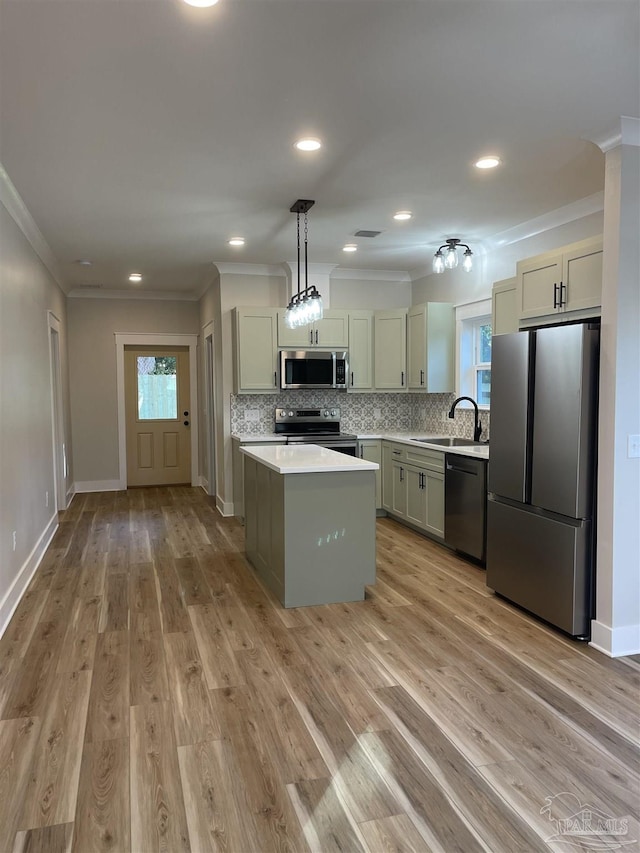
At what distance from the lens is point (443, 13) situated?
6.65ft

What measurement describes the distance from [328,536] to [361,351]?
303cm

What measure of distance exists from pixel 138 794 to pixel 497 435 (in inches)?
108

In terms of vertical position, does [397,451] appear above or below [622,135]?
below

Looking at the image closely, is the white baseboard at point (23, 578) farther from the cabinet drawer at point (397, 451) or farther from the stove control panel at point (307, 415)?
the cabinet drawer at point (397, 451)

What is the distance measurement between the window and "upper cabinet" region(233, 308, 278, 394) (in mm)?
1860

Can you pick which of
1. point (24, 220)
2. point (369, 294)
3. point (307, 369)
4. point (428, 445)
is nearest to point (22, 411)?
point (24, 220)

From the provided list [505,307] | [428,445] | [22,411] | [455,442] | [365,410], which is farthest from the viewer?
[365,410]

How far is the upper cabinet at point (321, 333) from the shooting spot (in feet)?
20.0

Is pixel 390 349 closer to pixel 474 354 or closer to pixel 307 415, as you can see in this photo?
pixel 474 354

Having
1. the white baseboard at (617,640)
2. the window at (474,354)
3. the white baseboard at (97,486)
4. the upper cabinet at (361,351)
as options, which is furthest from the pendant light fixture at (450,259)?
the white baseboard at (97,486)

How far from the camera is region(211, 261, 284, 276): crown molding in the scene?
614 centimetres

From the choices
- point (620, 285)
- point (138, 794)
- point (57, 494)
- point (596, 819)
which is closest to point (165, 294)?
point (57, 494)

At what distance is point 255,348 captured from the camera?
237 inches

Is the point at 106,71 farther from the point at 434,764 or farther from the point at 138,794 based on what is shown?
the point at 434,764
